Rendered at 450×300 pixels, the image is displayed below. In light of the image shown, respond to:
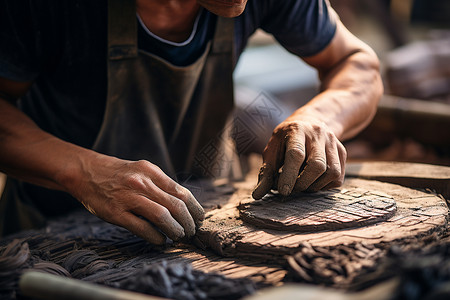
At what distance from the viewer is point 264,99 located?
2.58 meters

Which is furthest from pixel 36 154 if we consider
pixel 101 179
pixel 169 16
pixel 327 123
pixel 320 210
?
pixel 327 123

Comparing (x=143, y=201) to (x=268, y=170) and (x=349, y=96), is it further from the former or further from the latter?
(x=349, y=96)

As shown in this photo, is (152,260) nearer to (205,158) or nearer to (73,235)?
(73,235)

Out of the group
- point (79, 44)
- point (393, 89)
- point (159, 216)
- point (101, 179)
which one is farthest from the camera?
point (393, 89)

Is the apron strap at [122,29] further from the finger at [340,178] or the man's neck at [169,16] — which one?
the finger at [340,178]

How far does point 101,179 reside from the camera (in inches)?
60.4

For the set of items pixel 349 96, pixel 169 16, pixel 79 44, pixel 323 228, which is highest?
pixel 169 16

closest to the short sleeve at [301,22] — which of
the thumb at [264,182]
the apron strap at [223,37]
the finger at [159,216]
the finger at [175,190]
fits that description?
the apron strap at [223,37]

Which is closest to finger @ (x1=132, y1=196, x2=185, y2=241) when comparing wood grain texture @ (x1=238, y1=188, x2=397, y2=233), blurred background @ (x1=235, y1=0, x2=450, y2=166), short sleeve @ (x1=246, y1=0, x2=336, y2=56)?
wood grain texture @ (x1=238, y1=188, x2=397, y2=233)

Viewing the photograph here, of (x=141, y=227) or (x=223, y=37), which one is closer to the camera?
(x=141, y=227)

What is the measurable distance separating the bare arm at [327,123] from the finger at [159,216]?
1.08ft

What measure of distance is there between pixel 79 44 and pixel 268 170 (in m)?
0.87

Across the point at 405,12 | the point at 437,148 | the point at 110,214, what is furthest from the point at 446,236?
the point at 405,12

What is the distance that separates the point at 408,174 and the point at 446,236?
0.52m
